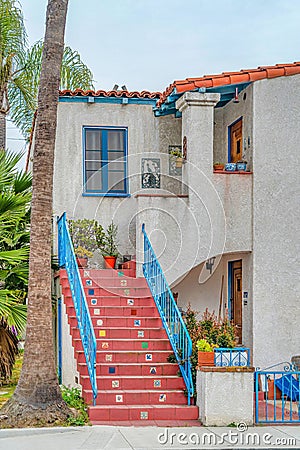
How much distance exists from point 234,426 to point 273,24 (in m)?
10.5

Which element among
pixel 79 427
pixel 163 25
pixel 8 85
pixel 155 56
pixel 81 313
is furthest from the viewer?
pixel 8 85

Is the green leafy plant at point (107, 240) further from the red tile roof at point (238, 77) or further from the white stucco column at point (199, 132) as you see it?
the red tile roof at point (238, 77)

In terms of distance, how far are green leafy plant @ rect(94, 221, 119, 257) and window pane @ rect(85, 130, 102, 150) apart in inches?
70.9

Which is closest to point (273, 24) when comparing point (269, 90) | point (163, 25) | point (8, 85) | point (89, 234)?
point (163, 25)

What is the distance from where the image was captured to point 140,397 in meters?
11.5

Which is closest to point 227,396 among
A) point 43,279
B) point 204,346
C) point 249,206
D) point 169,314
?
point 204,346

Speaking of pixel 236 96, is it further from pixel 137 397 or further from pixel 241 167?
pixel 137 397

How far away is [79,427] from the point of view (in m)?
10.5

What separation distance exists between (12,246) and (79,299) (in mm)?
1930

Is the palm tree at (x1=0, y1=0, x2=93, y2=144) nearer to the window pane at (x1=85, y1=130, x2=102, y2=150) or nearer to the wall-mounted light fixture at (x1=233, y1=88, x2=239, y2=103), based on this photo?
the window pane at (x1=85, y1=130, x2=102, y2=150)

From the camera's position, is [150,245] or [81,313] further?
[150,245]

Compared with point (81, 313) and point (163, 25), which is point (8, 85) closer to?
point (163, 25)

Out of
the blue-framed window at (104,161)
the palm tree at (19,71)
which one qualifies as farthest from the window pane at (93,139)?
the palm tree at (19,71)

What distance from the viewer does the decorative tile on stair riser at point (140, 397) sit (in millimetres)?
11383
